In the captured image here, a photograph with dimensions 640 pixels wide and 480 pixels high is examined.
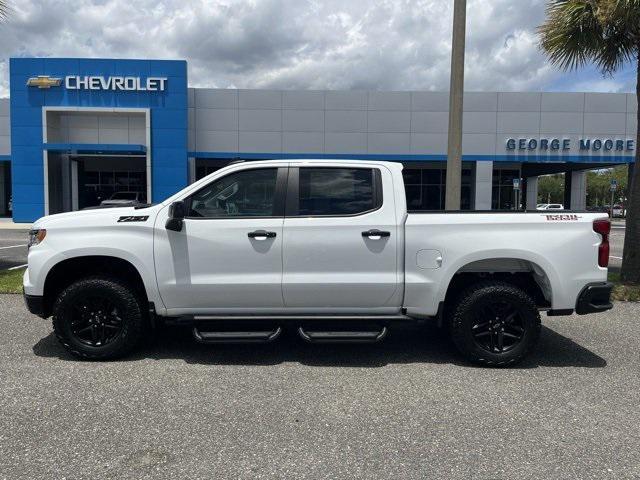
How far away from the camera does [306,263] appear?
4934mm

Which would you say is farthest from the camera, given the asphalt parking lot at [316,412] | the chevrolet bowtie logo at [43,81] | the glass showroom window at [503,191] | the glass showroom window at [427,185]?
the glass showroom window at [503,191]

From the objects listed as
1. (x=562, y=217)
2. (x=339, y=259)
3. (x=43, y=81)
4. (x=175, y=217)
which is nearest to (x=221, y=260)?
(x=175, y=217)

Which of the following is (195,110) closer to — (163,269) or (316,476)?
(163,269)

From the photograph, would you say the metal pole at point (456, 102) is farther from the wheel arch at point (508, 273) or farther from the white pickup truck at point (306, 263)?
the white pickup truck at point (306, 263)

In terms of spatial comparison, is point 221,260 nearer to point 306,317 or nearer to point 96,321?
point 306,317

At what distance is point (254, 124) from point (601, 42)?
19955mm

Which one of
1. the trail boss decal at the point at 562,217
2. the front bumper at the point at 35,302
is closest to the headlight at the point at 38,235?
the front bumper at the point at 35,302

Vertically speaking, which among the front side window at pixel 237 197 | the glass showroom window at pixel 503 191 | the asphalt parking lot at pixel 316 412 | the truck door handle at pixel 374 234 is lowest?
the asphalt parking lot at pixel 316 412

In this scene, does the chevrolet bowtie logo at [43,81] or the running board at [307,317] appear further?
the chevrolet bowtie logo at [43,81]

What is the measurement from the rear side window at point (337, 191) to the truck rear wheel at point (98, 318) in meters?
1.90

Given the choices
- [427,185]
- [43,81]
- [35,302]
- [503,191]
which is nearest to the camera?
[35,302]

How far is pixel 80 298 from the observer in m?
5.00

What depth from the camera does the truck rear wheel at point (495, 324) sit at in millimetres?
4977

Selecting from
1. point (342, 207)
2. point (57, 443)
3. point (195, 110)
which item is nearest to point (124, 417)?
point (57, 443)
